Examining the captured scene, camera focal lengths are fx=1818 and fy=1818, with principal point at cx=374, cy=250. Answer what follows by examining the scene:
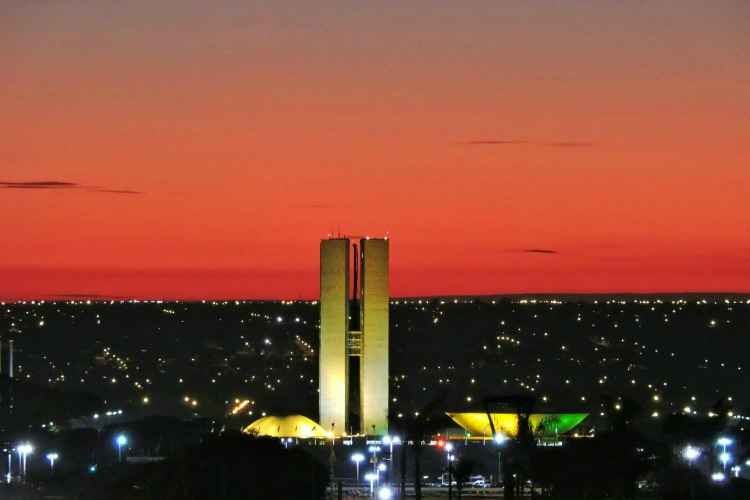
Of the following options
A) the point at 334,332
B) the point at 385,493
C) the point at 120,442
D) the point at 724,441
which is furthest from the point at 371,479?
the point at 334,332

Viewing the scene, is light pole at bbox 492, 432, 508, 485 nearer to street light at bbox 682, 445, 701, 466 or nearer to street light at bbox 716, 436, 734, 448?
street light at bbox 682, 445, 701, 466

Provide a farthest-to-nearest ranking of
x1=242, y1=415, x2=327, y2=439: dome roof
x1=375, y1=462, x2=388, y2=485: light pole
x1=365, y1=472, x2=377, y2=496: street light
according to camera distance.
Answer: x1=242, y1=415, x2=327, y2=439: dome roof
x1=375, y1=462, x2=388, y2=485: light pole
x1=365, y1=472, x2=377, y2=496: street light

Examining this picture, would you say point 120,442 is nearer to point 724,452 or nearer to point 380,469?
point 380,469

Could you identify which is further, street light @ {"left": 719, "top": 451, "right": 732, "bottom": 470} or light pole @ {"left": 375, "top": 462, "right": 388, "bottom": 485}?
street light @ {"left": 719, "top": 451, "right": 732, "bottom": 470}

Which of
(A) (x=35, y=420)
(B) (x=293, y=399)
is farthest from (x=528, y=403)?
(B) (x=293, y=399)

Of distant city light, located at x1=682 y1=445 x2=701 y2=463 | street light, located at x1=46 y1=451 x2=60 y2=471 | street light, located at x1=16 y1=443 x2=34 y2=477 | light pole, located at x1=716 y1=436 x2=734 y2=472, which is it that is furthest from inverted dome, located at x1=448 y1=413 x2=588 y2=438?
street light, located at x1=16 y1=443 x2=34 y2=477

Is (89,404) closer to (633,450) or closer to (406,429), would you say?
(406,429)
